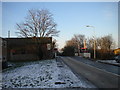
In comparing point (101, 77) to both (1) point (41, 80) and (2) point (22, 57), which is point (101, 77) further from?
(2) point (22, 57)

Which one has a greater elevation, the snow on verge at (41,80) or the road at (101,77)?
the snow on verge at (41,80)

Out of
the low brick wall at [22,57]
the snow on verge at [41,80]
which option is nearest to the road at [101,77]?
the snow on verge at [41,80]

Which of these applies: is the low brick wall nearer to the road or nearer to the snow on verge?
the road

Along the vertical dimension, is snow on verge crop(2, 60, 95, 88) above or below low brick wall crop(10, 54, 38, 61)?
above

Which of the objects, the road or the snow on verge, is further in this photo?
the road

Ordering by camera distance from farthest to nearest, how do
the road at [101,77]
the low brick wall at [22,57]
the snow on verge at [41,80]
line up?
the low brick wall at [22,57] < the road at [101,77] < the snow on verge at [41,80]

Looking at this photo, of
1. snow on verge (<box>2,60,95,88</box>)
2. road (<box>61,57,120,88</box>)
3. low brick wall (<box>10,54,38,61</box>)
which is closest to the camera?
snow on verge (<box>2,60,95,88</box>)

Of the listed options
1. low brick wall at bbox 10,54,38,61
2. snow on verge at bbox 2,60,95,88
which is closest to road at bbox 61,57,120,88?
snow on verge at bbox 2,60,95,88

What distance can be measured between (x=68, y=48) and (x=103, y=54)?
131 feet

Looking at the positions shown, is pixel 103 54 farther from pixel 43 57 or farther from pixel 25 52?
pixel 25 52

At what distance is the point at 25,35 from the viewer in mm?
28312

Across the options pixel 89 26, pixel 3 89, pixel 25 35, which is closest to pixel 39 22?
pixel 25 35

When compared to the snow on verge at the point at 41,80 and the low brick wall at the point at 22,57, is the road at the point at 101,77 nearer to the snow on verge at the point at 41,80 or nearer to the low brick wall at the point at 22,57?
the snow on verge at the point at 41,80

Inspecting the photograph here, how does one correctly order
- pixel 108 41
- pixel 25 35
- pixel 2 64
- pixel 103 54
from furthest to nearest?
pixel 108 41 → pixel 103 54 → pixel 25 35 → pixel 2 64
